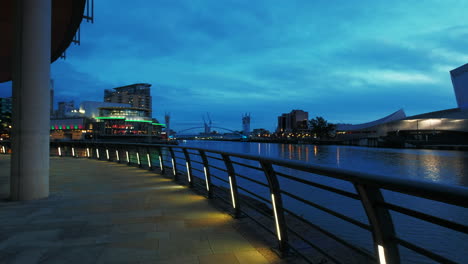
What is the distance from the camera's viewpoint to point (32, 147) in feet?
19.9

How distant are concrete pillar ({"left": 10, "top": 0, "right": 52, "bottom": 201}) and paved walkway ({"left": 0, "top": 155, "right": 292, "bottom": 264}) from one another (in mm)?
632

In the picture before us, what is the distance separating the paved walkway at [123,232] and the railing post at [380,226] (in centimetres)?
153

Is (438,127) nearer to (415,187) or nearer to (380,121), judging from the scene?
(380,121)

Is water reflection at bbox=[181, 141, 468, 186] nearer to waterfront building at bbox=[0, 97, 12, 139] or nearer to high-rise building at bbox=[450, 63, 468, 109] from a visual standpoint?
high-rise building at bbox=[450, 63, 468, 109]

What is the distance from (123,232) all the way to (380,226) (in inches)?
141

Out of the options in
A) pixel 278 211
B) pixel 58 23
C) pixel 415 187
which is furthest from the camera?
pixel 58 23

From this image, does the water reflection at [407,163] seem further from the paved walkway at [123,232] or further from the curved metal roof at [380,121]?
the curved metal roof at [380,121]

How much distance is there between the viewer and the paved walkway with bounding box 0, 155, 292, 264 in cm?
341

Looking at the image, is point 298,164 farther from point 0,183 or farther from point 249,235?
point 0,183

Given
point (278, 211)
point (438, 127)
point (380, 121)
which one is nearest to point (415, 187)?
point (278, 211)

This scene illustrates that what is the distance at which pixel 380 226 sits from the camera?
1988mm

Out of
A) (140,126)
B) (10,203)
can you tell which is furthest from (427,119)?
(10,203)

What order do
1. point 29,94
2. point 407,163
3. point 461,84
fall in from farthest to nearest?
point 461,84, point 407,163, point 29,94

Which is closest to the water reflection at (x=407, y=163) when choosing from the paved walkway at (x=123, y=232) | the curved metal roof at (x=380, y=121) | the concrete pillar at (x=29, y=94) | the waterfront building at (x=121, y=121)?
the paved walkway at (x=123, y=232)
